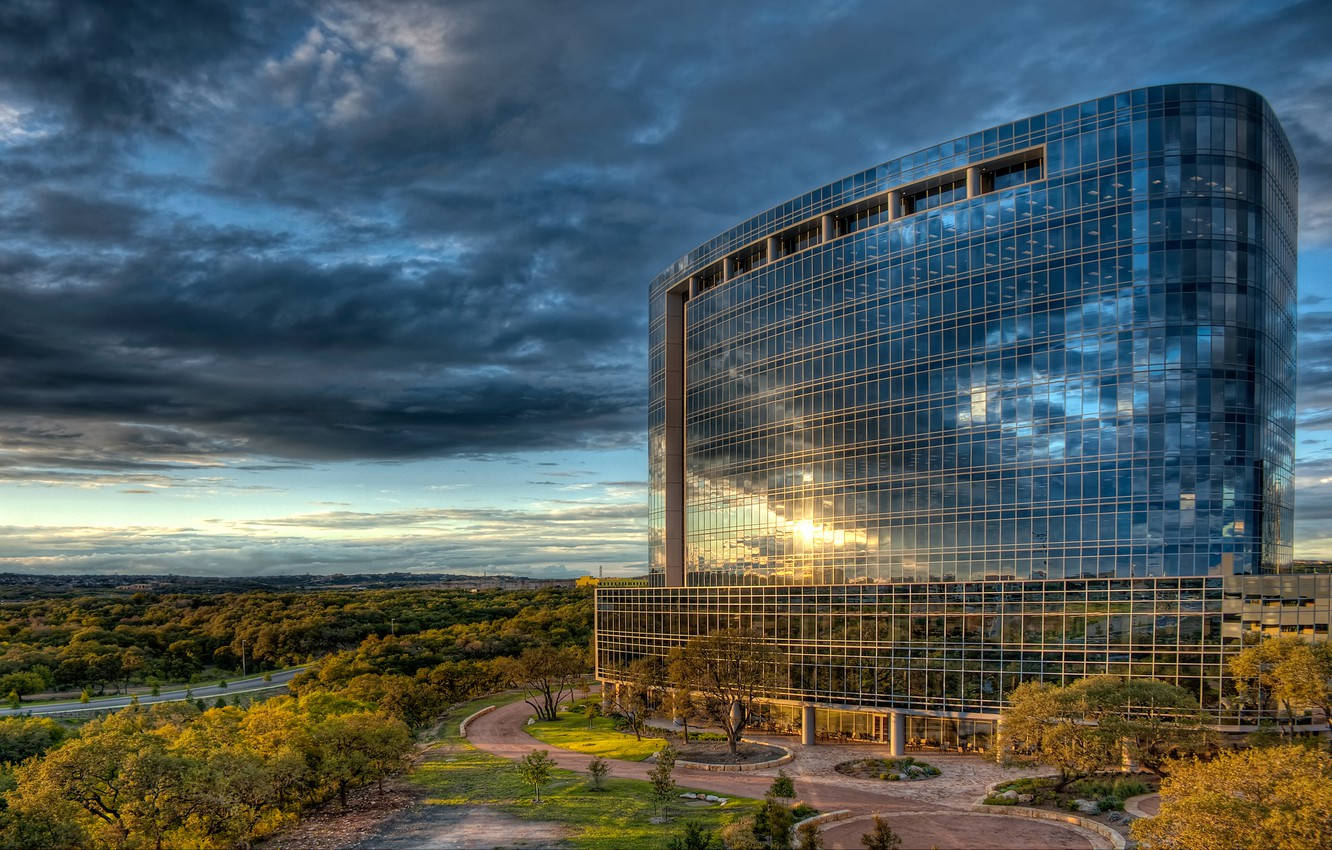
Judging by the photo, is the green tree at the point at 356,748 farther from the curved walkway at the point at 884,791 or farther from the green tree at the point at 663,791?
the green tree at the point at 663,791

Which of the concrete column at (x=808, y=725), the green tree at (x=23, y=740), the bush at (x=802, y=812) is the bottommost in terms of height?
the concrete column at (x=808, y=725)

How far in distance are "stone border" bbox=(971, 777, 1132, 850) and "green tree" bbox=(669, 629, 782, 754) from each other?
24878 millimetres

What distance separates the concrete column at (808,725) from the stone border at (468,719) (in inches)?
1478

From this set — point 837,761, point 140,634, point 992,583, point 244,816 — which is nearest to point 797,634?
point 837,761

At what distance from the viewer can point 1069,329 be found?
254 feet

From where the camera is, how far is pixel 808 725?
87.0 m

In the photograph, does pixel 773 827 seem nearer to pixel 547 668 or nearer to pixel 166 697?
pixel 547 668

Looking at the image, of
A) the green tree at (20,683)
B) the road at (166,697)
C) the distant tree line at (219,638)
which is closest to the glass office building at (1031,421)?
the distant tree line at (219,638)

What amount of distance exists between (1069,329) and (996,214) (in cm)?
1404

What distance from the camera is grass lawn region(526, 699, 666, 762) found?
270ft

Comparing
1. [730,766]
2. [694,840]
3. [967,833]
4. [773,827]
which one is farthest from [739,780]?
[694,840]

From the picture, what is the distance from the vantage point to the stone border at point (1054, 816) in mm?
48531

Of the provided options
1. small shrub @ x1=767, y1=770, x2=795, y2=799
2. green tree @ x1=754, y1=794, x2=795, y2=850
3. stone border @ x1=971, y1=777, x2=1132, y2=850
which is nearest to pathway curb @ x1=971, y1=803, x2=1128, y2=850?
stone border @ x1=971, y1=777, x2=1132, y2=850

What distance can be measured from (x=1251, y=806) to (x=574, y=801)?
4405cm
